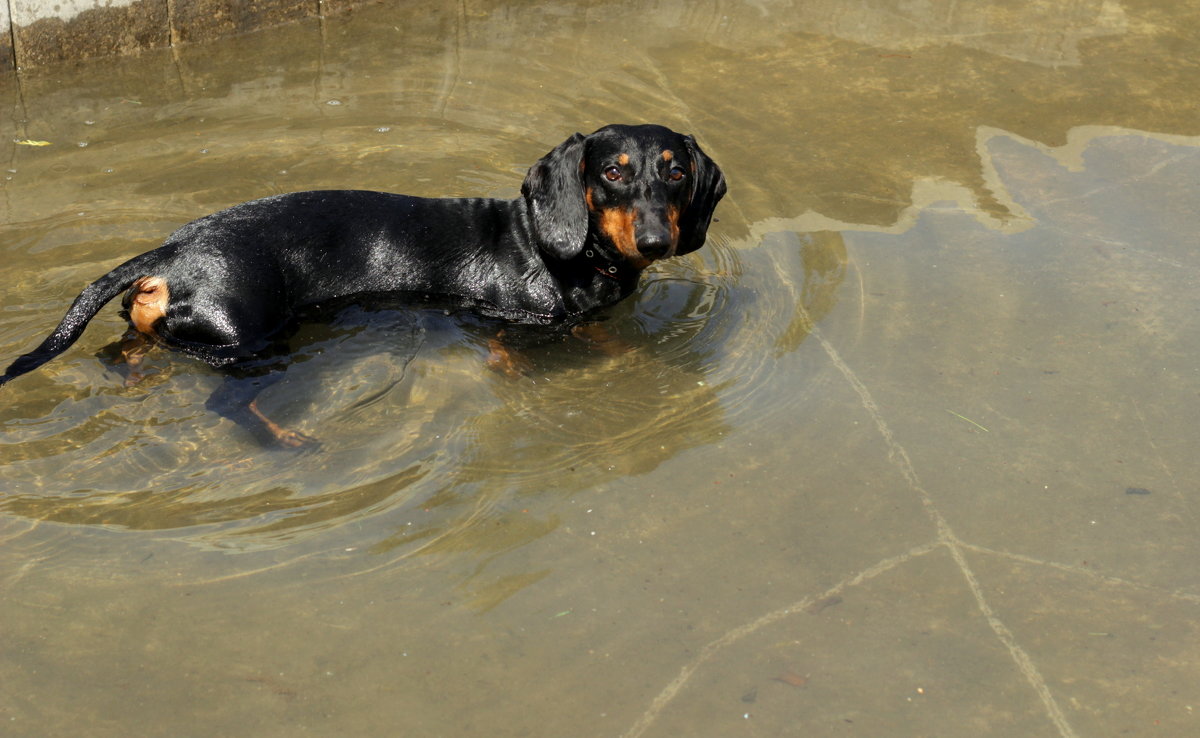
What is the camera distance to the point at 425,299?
218 inches

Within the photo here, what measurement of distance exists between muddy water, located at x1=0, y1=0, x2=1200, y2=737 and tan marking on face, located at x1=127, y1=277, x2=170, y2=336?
353 millimetres

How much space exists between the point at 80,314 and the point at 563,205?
210cm

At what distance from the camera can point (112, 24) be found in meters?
7.81

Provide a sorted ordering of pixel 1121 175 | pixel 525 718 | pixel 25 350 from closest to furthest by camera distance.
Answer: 1. pixel 525 718
2. pixel 25 350
3. pixel 1121 175

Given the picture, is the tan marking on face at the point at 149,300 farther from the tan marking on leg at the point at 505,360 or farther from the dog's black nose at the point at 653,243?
the dog's black nose at the point at 653,243

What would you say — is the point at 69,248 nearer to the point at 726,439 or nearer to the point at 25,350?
the point at 25,350

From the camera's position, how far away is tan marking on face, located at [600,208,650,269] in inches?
202

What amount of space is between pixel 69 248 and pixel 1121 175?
5879mm

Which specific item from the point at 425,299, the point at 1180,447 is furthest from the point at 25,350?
the point at 1180,447

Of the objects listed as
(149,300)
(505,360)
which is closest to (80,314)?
(149,300)

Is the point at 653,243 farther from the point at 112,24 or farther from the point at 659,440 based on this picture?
the point at 112,24

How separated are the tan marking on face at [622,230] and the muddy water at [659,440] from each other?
0.53 meters

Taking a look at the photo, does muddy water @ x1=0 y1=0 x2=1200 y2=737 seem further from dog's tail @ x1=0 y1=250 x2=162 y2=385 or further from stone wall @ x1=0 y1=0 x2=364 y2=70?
dog's tail @ x1=0 y1=250 x2=162 y2=385

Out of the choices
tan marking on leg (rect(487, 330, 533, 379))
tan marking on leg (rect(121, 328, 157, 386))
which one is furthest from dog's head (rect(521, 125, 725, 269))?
tan marking on leg (rect(121, 328, 157, 386))
